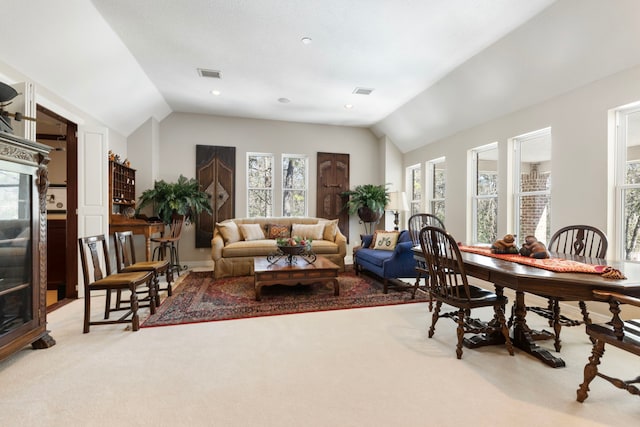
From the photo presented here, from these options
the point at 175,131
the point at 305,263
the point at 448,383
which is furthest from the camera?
the point at 175,131

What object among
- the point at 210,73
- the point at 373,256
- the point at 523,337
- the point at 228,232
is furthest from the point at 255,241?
the point at 523,337

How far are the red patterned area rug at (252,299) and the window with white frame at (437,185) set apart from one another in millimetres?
2186

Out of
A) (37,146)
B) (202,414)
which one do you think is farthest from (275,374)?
(37,146)

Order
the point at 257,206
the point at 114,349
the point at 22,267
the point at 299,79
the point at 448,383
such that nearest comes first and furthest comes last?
1. the point at 448,383
2. the point at 22,267
3. the point at 114,349
4. the point at 299,79
5. the point at 257,206

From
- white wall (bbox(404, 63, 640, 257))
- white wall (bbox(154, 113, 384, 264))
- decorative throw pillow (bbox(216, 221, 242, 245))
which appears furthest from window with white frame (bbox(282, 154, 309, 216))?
white wall (bbox(404, 63, 640, 257))

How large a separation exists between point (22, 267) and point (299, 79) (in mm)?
3738

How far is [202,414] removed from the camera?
1.61m

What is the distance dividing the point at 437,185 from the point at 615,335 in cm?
445

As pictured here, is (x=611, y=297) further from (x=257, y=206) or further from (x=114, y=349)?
(x=257, y=206)

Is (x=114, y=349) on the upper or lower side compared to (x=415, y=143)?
lower

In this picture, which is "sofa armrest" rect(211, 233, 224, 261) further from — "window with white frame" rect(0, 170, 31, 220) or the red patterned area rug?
"window with white frame" rect(0, 170, 31, 220)

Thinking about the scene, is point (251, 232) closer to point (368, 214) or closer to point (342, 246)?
point (342, 246)

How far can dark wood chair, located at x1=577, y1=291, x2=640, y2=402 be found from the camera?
1488 millimetres

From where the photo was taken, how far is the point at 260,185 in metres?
6.37
